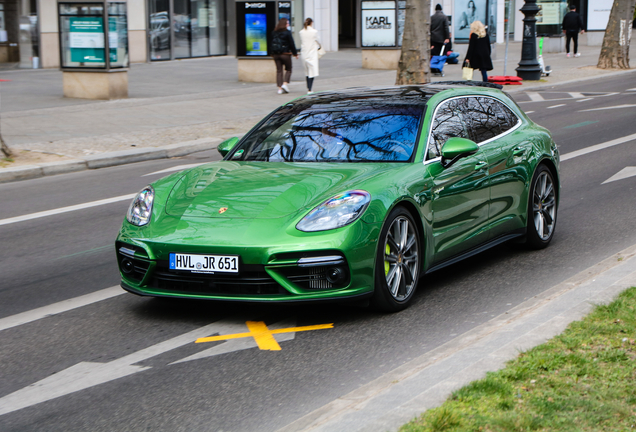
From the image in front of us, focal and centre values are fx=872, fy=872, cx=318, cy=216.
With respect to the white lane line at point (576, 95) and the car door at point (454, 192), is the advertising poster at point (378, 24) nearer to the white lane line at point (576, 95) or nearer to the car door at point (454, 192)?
the white lane line at point (576, 95)

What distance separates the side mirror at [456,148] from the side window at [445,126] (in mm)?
130

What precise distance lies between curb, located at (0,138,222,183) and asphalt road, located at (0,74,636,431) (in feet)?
10.6

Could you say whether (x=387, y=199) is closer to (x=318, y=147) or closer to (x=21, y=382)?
(x=318, y=147)

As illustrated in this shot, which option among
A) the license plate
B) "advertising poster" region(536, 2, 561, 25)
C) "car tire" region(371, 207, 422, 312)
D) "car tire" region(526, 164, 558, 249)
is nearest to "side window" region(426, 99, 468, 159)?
"car tire" region(371, 207, 422, 312)

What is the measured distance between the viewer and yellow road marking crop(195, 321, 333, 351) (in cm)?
512

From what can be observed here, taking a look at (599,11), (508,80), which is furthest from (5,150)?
(599,11)

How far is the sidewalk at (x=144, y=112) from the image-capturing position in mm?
13797

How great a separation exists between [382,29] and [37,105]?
44.9 ft

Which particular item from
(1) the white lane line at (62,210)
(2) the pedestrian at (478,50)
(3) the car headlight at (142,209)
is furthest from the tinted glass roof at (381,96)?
(2) the pedestrian at (478,50)

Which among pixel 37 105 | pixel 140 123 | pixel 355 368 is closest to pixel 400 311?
pixel 355 368

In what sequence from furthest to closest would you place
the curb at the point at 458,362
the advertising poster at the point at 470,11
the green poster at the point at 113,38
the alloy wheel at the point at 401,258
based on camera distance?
the advertising poster at the point at 470,11, the green poster at the point at 113,38, the alloy wheel at the point at 401,258, the curb at the point at 458,362

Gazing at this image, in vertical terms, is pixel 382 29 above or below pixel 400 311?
above

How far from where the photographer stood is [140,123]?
1702 cm

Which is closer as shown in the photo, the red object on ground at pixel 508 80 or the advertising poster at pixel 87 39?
the advertising poster at pixel 87 39
